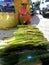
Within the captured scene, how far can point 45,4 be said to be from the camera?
1950cm

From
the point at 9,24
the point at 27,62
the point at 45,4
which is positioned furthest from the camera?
the point at 45,4

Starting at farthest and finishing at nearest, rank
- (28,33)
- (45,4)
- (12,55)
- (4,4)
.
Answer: (45,4)
(4,4)
(28,33)
(12,55)

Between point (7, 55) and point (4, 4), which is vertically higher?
point (7, 55)

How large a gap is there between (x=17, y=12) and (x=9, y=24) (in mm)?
991

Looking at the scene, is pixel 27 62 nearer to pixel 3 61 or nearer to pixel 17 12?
pixel 3 61

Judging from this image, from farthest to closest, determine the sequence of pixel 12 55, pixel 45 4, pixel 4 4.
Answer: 1. pixel 45 4
2. pixel 4 4
3. pixel 12 55

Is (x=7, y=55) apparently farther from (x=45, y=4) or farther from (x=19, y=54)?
(x=45, y=4)

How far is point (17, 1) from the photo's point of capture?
1395 cm

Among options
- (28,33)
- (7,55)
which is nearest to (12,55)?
(7,55)

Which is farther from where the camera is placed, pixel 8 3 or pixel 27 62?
pixel 8 3

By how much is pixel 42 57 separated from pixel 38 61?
119 mm

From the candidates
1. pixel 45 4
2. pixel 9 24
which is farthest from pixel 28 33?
pixel 45 4

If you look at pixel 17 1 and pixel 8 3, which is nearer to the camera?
pixel 17 1

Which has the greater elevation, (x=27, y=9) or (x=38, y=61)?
(x=38, y=61)
